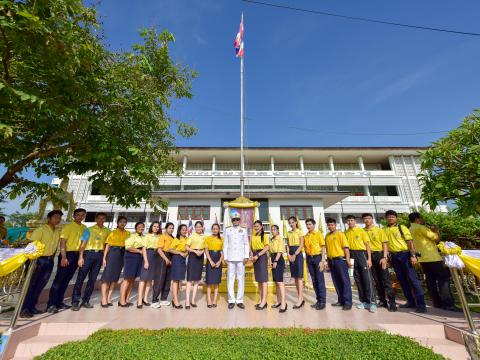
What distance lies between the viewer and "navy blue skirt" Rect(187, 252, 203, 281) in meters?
5.41

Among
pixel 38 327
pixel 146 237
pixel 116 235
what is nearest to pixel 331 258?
pixel 146 237

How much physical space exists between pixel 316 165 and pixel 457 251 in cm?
2928

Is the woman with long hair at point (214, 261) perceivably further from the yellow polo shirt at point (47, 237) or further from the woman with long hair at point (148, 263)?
the yellow polo shirt at point (47, 237)

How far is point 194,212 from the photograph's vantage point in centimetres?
1992

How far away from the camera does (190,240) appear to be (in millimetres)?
5652

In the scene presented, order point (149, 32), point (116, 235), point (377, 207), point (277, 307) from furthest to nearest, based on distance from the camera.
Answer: point (377, 207)
point (149, 32)
point (116, 235)
point (277, 307)

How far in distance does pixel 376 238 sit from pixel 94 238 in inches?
249

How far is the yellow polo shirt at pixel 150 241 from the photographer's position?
5516mm

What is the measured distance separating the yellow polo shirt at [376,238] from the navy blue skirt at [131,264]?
17.3 ft

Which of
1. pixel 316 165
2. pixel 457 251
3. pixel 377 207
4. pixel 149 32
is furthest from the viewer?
pixel 316 165

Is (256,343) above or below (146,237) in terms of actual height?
below

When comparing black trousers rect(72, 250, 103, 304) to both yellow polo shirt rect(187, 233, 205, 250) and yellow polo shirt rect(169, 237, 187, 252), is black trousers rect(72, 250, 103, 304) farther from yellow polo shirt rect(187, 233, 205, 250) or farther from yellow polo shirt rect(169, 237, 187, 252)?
yellow polo shirt rect(187, 233, 205, 250)

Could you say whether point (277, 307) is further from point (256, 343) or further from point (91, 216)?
point (91, 216)

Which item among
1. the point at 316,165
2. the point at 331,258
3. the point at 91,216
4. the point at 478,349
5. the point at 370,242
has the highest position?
the point at 316,165
